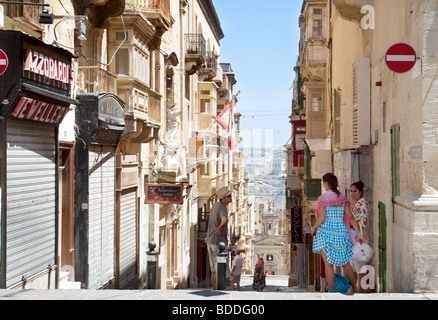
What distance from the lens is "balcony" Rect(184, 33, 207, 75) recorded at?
29609 millimetres

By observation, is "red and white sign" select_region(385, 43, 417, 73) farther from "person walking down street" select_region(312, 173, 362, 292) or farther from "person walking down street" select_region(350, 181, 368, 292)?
"person walking down street" select_region(350, 181, 368, 292)

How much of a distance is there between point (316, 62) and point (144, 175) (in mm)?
9852

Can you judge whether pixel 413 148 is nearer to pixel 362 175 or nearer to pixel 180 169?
pixel 362 175

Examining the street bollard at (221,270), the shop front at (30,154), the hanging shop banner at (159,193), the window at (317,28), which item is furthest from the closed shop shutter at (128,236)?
the window at (317,28)

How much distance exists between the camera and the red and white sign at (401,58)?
846cm

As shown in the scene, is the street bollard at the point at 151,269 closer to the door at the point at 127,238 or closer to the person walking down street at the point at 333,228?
the person walking down street at the point at 333,228

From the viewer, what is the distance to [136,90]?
16.0 meters

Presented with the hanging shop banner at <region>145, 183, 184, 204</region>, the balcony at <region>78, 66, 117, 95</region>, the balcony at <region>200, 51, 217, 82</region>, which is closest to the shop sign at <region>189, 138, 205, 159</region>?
the balcony at <region>200, 51, 217, 82</region>

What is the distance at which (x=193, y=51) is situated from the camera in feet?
97.6

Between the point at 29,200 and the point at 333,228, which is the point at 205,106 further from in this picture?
the point at 333,228

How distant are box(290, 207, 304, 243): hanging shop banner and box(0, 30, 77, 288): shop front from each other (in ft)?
61.9

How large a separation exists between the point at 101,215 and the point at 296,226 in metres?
16.7

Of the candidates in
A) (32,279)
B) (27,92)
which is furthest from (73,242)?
(27,92)
